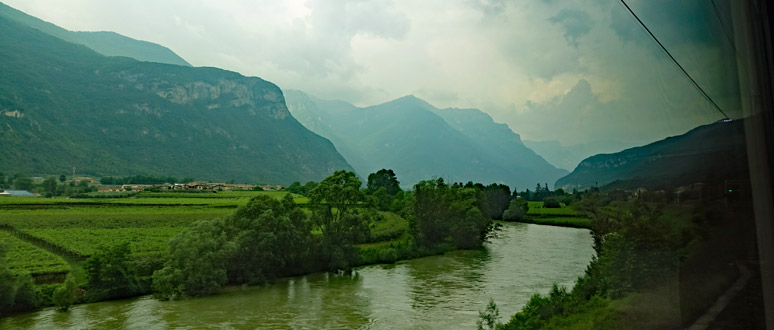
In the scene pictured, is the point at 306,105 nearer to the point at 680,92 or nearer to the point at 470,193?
the point at 470,193

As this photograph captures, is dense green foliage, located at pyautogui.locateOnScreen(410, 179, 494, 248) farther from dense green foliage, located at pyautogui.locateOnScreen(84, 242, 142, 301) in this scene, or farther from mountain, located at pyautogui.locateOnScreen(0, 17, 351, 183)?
mountain, located at pyautogui.locateOnScreen(0, 17, 351, 183)

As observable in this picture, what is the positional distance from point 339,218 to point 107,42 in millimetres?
129962

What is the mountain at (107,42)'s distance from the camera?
7497 cm

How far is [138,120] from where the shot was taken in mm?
64938

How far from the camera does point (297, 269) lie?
1692 cm

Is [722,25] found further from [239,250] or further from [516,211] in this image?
[516,211]

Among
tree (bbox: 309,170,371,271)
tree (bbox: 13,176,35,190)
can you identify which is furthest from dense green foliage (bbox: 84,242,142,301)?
tree (bbox: 13,176,35,190)

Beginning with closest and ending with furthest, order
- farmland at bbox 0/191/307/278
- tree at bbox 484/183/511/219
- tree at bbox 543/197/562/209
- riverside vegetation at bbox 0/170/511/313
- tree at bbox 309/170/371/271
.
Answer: tree at bbox 543/197/562/209
riverside vegetation at bbox 0/170/511/313
farmland at bbox 0/191/307/278
tree at bbox 309/170/371/271
tree at bbox 484/183/511/219

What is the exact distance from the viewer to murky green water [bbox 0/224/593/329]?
10.9 metres

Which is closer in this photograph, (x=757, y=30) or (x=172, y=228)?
(x=757, y=30)

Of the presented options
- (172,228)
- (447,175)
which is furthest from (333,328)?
(447,175)

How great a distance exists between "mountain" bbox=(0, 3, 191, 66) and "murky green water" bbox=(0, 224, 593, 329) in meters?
69.2

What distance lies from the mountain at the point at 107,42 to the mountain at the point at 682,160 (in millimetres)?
80224

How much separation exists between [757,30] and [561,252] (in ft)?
63.3
